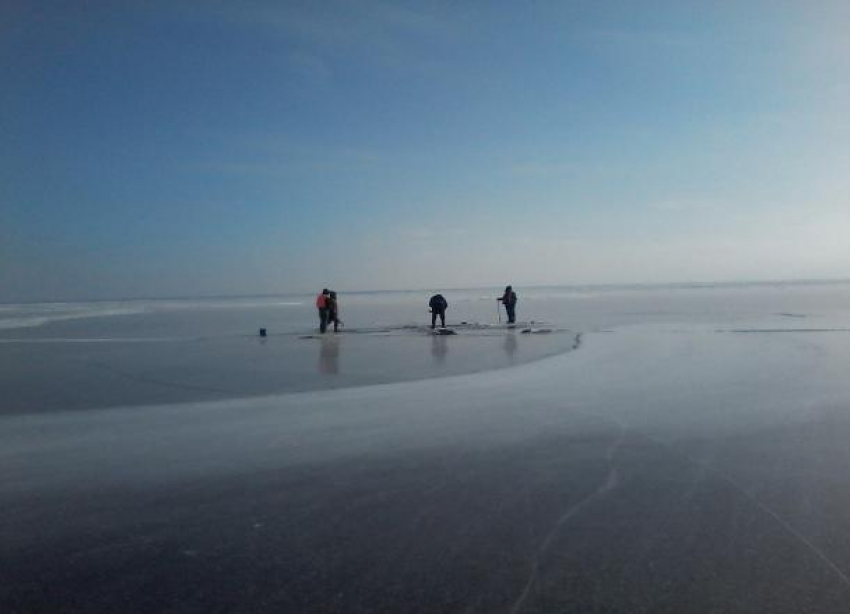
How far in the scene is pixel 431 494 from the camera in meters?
5.74

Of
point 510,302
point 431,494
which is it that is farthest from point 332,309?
point 431,494

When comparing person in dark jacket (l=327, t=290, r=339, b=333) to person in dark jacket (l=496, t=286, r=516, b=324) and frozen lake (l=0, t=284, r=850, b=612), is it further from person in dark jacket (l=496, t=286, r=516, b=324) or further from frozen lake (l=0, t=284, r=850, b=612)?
frozen lake (l=0, t=284, r=850, b=612)

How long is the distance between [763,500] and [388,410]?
18.7 ft

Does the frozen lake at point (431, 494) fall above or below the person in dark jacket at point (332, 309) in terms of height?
below

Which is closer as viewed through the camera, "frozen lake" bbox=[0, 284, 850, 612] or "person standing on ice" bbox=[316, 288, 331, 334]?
"frozen lake" bbox=[0, 284, 850, 612]

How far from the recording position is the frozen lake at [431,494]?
3.99m

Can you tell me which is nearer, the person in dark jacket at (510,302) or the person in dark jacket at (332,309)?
the person in dark jacket at (332,309)

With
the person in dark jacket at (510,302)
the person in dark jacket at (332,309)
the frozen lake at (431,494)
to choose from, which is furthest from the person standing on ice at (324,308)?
the frozen lake at (431,494)

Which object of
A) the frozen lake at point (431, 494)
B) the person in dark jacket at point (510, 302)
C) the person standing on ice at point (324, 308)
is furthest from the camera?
the person in dark jacket at point (510, 302)

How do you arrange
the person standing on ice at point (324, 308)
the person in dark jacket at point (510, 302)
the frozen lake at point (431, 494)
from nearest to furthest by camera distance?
the frozen lake at point (431, 494), the person standing on ice at point (324, 308), the person in dark jacket at point (510, 302)

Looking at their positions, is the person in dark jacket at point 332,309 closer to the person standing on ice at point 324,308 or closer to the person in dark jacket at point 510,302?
the person standing on ice at point 324,308

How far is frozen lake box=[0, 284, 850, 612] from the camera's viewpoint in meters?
3.99

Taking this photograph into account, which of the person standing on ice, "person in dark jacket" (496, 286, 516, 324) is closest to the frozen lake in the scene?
the person standing on ice

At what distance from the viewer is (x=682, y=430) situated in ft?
26.6
